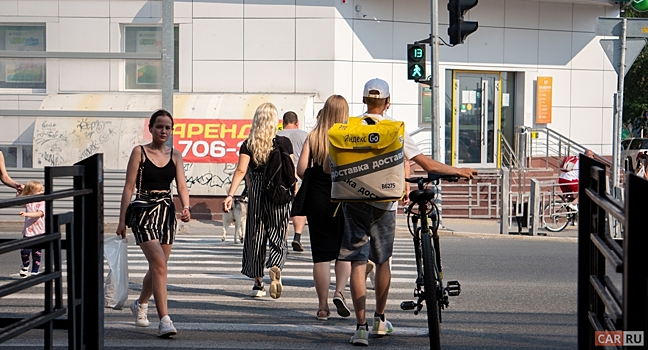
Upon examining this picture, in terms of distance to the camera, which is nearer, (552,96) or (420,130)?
(420,130)

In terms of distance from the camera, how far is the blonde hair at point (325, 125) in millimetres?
7500

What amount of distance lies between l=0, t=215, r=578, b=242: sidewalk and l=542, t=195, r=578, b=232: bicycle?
14 cm

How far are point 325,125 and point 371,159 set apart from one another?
4.21 ft

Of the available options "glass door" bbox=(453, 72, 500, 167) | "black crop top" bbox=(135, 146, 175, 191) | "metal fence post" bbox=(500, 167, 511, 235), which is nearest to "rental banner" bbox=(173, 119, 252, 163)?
"metal fence post" bbox=(500, 167, 511, 235)

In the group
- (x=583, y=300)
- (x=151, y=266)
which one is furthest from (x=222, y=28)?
(x=583, y=300)

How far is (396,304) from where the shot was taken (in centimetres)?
876

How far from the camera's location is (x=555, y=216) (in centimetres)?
1866

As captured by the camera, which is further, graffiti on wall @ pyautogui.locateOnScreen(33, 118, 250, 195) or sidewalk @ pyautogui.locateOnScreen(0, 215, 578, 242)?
graffiti on wall @ pyautogui.locateOnScreen(33, 118, 250, 195)

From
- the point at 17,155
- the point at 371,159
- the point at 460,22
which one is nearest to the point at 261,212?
the point at 371,159

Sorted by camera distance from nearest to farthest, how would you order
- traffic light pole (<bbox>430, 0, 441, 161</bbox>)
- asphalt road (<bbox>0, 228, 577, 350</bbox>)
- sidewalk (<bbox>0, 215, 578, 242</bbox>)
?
asphalt road (<bbox>0, 228, 577, 350</bbox>), traffic light pole (<bbox>430, 0, 441, 161</bbox>), sidewalk (<bbox>0, 215, 578, 242</bbox>)

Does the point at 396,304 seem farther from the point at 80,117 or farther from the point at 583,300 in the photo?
the point at 80,117

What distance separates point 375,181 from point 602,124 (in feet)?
64.2

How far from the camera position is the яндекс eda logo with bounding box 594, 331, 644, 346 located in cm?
332

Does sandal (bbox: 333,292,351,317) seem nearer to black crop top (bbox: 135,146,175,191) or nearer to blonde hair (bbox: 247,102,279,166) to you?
black crop top (bbox: 135,146,175,191)
